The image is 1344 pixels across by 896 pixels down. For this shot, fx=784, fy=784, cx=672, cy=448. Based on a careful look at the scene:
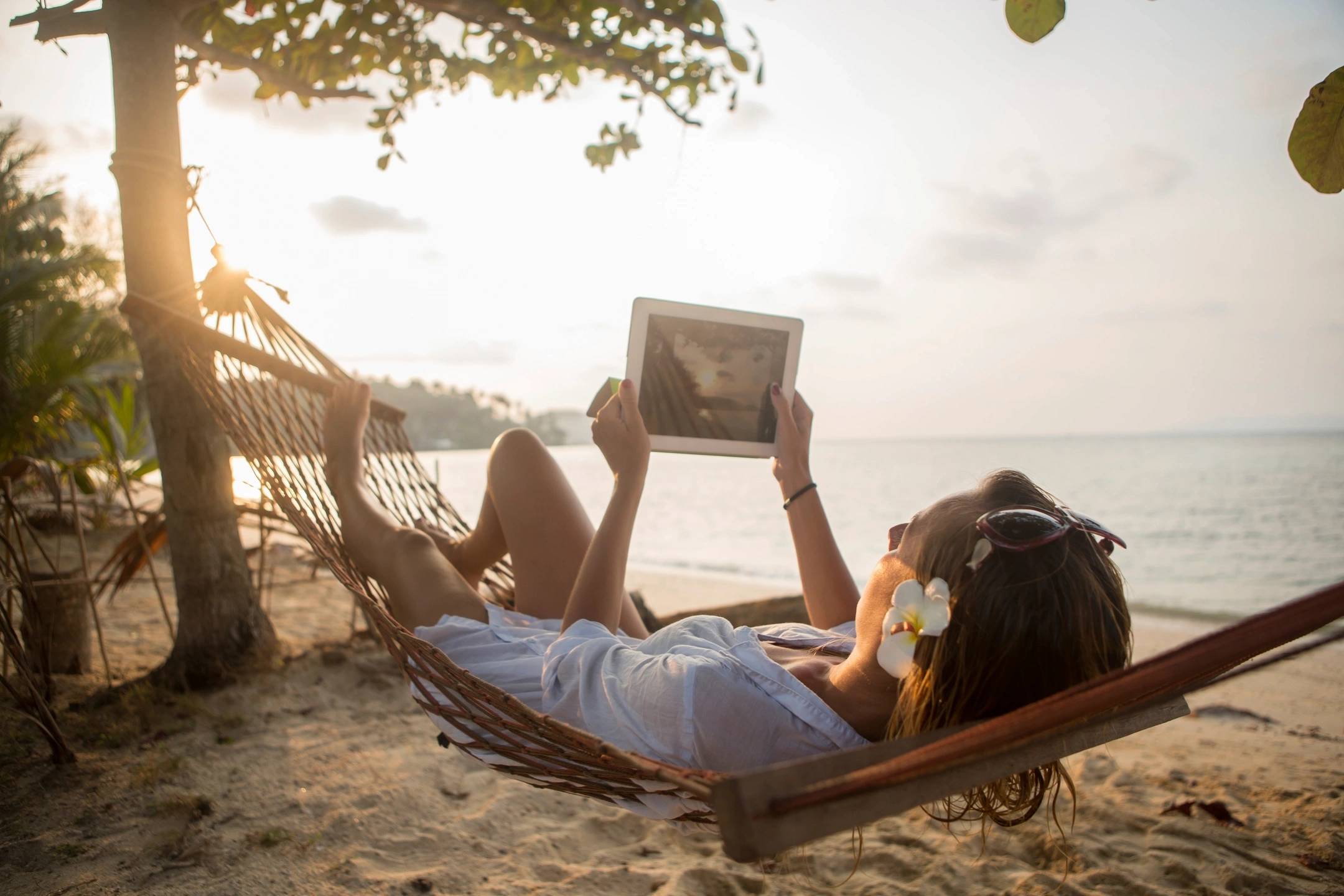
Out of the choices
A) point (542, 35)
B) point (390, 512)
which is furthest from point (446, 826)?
point (542, 35)

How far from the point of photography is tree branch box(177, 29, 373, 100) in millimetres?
2426

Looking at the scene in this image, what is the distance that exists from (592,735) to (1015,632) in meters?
0.51

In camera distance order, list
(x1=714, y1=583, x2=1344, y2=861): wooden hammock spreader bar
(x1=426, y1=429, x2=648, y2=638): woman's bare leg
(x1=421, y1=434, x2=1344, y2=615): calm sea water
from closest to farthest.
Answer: (x1=714, y1=583, x2=1344, y2=861): wooden hammock spreader bar < (x1=426, y1=429, x2=648, y2=638): woman's bare leg < (x1=421, y1=434, x2=1344, y2=615): calm sea water

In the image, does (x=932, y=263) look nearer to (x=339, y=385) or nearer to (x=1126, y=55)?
(x=1126, y=55)

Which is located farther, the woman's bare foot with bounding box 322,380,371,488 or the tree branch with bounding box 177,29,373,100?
the tree branch with bounding box 177,29,373,100

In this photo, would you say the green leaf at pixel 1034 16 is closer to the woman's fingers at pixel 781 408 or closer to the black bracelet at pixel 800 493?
the woman's fingers at pixel 781 408

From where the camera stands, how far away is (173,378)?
2352 millimetres

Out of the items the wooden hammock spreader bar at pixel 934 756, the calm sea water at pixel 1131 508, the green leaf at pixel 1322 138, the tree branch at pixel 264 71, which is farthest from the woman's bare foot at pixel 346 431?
the calm sea water at pixel 1131 508

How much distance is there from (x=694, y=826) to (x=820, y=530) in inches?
23.7

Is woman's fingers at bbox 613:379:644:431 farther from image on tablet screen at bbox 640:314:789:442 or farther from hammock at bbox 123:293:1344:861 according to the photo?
hammock at bbox 123:293:1344:861

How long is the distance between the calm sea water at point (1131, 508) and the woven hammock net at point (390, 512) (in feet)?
5.76

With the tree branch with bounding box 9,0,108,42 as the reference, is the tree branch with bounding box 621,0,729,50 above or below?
above

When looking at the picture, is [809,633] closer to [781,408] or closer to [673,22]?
[781,408]

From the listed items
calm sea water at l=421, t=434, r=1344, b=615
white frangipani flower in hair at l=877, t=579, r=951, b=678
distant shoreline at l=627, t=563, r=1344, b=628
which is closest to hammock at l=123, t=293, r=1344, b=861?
white frangipani flower in hair at l=877, t=579, r=951, b=678
